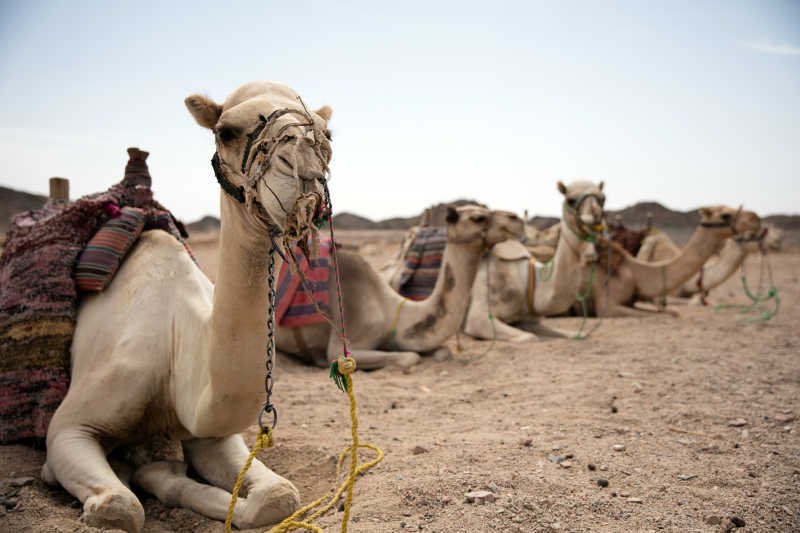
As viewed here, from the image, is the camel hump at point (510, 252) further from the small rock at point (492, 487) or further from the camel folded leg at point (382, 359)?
the small rock at point (492, 487)

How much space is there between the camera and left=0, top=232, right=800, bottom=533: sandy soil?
212cm

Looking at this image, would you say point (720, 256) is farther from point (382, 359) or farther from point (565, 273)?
point (382, 359)

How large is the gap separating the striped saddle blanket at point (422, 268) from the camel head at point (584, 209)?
1453 millimetres

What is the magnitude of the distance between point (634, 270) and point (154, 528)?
25.3ft

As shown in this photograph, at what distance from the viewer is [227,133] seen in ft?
6.06

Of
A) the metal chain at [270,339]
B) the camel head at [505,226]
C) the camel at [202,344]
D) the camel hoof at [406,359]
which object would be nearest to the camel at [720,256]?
the camel head at [505,226]

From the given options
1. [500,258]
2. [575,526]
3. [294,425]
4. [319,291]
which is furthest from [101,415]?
[500,258]

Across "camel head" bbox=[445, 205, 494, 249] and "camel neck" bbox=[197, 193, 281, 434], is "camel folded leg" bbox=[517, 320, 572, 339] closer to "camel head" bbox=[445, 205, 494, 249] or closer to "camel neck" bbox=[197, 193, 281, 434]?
"camel head" bbox=[445, 205, 494, 249]

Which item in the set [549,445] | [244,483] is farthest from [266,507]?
[549,445]

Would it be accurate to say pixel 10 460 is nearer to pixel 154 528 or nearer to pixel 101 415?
pixel 101 415

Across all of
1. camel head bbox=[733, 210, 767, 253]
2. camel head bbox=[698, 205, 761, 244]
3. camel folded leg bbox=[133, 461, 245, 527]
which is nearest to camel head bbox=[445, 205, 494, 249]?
camel folded leg bbox=[133, 461, 245, 527]

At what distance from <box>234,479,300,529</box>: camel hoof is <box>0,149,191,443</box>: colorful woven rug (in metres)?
1.18

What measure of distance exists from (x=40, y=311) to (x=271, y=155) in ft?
6.28

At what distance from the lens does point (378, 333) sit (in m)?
5.46
